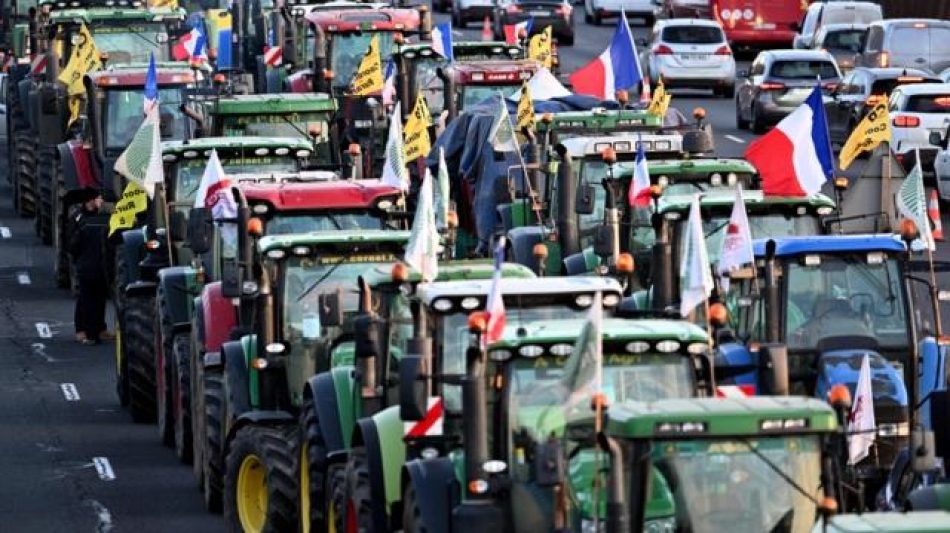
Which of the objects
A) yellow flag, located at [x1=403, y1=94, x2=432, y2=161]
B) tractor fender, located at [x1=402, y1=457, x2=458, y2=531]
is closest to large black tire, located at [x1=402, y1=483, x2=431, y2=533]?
tractor fender, located at [x1=402, y1=457, x2=458, y2=531]

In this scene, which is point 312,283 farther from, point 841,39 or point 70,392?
point 841,39

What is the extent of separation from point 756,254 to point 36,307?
1533cm

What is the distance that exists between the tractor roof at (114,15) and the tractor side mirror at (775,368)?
24558 millimetres

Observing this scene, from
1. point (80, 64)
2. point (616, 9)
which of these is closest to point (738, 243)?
point (80, 64)

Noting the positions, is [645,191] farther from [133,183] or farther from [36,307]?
[36,307]

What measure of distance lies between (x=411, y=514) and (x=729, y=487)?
2.49 metres

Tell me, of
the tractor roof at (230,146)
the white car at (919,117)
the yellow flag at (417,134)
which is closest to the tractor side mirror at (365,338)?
the tractor roof at (230,146)

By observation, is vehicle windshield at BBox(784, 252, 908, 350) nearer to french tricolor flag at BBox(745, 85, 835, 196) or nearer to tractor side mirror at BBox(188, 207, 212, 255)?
tractor side mirror at BBox(188, 207, 212, 255)

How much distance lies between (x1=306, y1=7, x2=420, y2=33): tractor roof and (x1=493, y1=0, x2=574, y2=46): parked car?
77.9 feet

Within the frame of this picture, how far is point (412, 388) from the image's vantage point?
15.6m

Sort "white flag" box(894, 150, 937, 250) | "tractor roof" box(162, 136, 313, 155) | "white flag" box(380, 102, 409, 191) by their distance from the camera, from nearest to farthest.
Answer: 1. "white flag" box(894, 150, 937, 250)
2. "white flag" box(380, 102, 409, 191)
3. "tractor roof" box(162, 136, 313, 155)

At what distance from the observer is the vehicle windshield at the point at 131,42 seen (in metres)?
40.8

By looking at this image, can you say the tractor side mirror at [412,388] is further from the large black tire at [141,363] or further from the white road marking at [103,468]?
the large black tire at [141,363]

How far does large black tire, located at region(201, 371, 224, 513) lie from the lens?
21.8m
